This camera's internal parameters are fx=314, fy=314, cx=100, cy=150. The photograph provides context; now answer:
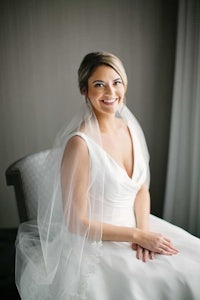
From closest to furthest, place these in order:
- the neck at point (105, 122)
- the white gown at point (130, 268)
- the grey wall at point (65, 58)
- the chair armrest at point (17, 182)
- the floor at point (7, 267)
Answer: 1. the white gown at point (130, 268)
2. the neck at point (105, 122)
3. the chair armrest at point (17, 182)
4. the floor at point (7, 267)
5. the grey wall at point (65, 58)

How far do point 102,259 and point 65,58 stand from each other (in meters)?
1.67

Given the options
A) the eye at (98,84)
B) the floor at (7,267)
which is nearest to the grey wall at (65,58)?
the floor at (7,267)

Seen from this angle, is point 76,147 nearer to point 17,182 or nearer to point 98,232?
point 98,232

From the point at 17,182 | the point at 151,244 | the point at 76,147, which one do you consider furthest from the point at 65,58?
the point at 151,244

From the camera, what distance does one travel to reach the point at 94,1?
2357mm

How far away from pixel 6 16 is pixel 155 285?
2.11 meters

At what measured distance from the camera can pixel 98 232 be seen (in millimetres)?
1290

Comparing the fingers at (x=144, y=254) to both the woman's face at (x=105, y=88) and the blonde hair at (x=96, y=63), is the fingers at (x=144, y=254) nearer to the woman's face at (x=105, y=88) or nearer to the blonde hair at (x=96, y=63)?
the woman's face at (x=105, y=88)

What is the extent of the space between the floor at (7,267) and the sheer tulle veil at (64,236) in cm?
58

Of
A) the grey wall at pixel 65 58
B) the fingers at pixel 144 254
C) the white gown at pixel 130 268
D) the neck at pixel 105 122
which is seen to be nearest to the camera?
the white gown at pixel 130 268

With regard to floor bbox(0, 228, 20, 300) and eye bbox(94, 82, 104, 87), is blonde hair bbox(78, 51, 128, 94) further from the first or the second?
floor bbox(0, 228, 20, 300)

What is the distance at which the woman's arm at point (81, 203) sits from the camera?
4.18 feet

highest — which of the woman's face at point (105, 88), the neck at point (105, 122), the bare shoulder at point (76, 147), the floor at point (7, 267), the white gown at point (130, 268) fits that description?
the woman's face at point (105, 88)

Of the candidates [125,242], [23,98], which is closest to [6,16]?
[23,98]
